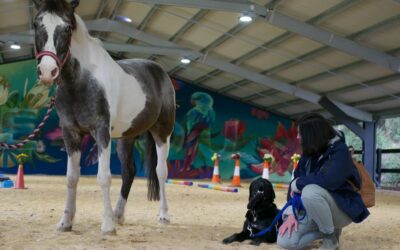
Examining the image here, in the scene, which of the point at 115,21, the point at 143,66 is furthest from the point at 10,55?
the point at 143,66

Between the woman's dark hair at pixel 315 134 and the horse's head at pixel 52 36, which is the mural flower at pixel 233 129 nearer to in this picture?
the horse's head at pixel 52 36

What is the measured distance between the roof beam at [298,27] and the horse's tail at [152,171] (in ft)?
16.8

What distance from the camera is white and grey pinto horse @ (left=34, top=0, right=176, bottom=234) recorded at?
2.74 m

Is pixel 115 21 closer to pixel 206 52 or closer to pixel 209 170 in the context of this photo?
pixel 206 52

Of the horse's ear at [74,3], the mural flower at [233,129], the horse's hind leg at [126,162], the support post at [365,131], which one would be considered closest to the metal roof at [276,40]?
the support post at [365,131]

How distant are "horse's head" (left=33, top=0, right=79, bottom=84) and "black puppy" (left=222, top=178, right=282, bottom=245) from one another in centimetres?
151

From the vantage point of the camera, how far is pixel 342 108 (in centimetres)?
1337

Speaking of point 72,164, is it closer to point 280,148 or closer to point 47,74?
point 47,74

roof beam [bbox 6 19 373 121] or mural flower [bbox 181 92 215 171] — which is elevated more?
roof beam [bbox 6 19 373 121]

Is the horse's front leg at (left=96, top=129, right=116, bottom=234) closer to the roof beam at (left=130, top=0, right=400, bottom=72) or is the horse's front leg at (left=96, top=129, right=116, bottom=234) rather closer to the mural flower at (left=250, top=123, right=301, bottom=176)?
the roof beam at (left=130, top=0, right=400, bottom=72)

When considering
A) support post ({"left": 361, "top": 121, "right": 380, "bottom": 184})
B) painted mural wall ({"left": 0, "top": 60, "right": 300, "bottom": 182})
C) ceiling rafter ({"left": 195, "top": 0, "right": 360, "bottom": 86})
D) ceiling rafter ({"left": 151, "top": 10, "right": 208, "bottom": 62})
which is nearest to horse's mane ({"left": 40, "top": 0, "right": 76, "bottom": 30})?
ceiling rafter ({"left": 195, "top": 0, "right": 360, "bottom": 86})

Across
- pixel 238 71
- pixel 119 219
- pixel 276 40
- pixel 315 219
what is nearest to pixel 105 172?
pixel 119 219

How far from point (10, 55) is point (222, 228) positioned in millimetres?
14214

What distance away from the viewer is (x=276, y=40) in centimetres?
1055
